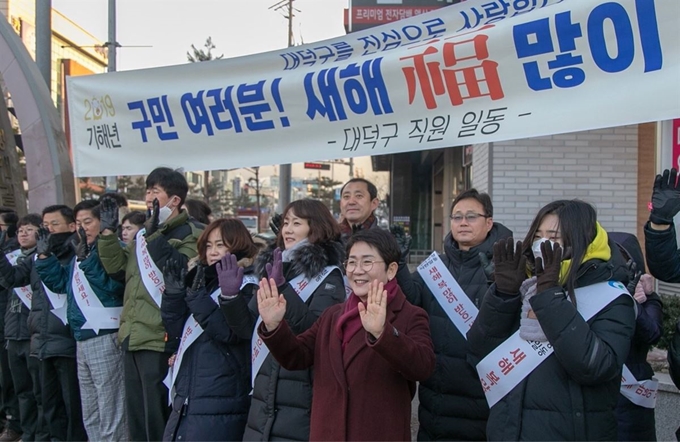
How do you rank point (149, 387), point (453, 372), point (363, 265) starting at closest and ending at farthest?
point (363, 265)
point (453, 372)
point (149, 387)

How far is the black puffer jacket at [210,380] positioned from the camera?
333 centimetres

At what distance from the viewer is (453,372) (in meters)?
3.14

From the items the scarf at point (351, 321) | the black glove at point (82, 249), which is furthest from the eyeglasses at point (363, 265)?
the black glove at point (82, 249)

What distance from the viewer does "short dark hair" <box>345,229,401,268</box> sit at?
9.34 ft

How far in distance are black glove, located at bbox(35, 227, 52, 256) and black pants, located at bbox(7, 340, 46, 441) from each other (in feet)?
3.32

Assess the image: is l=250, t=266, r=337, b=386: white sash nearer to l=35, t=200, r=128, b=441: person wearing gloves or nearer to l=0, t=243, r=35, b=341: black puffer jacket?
l=35, t=200, r=128, b=441: person wearing gloves

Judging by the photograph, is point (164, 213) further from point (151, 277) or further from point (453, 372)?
point (453, 372)

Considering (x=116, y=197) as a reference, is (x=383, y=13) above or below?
above

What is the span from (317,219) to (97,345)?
2.06m

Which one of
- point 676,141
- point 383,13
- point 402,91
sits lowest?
point 676,141

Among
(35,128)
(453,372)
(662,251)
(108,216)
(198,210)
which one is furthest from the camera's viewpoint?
(35,128)

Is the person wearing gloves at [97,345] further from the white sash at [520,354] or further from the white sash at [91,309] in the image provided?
the white sash at [520,354]

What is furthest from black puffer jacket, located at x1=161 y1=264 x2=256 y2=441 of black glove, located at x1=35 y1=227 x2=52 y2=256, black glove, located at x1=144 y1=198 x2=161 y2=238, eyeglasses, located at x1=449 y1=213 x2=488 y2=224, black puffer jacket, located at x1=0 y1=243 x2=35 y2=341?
black puffer jacket, located at x1=0 y1=243 x2=35 y2=341

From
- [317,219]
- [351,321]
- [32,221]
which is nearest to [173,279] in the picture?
[317,219]
